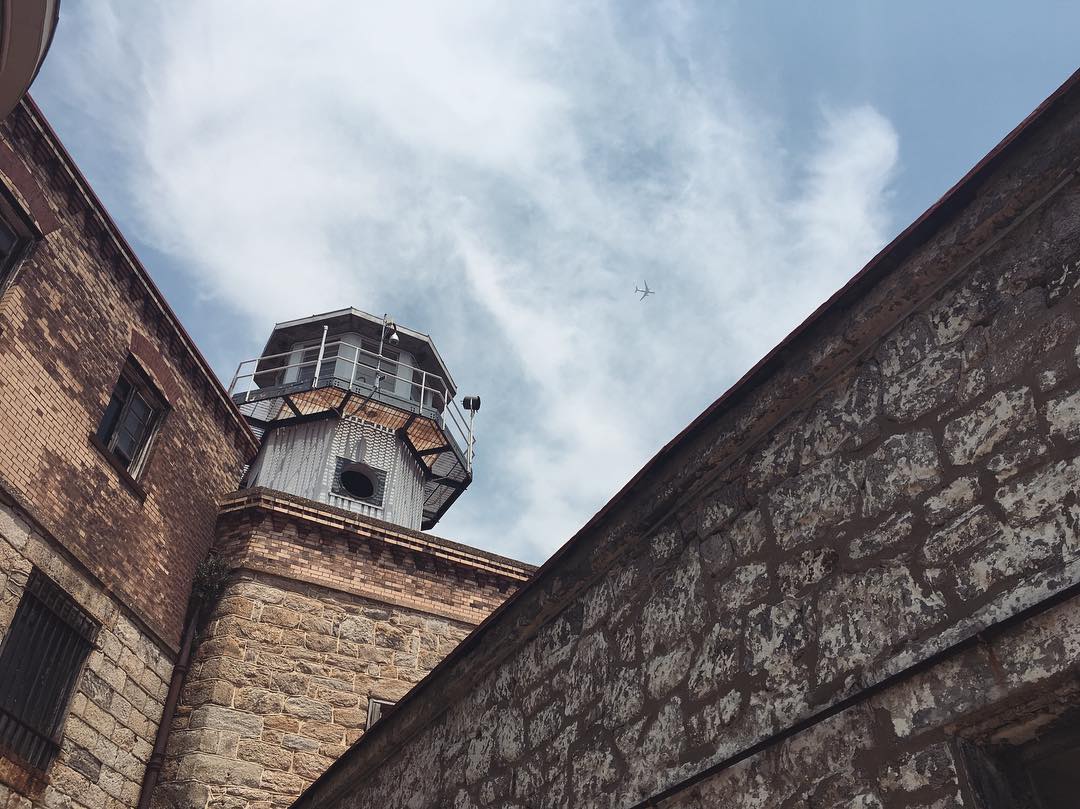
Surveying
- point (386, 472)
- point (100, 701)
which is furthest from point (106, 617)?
point (386, 472)

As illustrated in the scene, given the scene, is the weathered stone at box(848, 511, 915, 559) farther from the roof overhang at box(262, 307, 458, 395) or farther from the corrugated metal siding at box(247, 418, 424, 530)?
the roof overhang at box(262, 307, 458, 395)

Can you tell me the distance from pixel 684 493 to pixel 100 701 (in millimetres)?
6675

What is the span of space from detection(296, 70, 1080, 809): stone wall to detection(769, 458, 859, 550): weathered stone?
0.01 metres

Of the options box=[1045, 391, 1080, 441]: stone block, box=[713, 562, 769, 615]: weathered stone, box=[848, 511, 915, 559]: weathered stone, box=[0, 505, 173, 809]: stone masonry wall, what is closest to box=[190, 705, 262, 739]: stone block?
box=[0, 505, 173, 809]: stone masonry wall

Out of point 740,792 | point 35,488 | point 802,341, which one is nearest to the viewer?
point 740,792

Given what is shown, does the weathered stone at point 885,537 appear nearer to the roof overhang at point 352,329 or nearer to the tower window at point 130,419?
the tower window at point 130,419

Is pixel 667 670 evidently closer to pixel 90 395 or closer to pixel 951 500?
pixel 951 500

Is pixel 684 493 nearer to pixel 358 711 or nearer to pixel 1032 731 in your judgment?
pixel 1032 731

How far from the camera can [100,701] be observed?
8398 mm

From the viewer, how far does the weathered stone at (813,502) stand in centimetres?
347

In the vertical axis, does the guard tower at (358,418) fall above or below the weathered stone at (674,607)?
above

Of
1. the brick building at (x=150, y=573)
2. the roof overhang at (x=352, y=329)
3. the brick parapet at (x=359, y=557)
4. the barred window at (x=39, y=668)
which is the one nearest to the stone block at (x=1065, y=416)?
the brick building at (x=150, y=573)

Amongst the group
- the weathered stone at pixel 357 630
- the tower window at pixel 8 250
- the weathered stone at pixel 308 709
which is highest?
the tower window at pixel 8 250

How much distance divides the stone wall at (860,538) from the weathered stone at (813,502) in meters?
0.01
